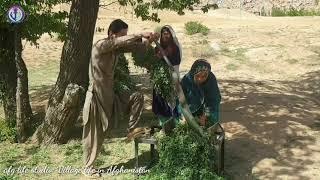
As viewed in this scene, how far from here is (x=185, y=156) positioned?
5840 millimetres

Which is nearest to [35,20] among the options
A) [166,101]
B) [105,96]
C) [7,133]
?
[7,133]

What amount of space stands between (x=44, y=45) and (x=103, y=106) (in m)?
11.6

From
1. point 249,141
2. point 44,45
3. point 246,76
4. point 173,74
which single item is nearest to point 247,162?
→ point 249,141

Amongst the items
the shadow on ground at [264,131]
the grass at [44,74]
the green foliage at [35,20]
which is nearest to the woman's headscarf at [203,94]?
the shadow on ground at [264,131]

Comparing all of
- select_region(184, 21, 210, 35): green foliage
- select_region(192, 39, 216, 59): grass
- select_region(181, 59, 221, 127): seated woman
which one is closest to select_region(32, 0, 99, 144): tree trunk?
select_region(181, 59, 221, 127): seated woman

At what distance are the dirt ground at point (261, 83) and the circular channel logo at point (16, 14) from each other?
3104 mm

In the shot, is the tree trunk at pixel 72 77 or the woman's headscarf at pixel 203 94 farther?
the tree trunk at pixel 72 77

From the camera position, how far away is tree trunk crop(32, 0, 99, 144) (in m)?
7.34

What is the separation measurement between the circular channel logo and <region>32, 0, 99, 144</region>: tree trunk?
81 cm

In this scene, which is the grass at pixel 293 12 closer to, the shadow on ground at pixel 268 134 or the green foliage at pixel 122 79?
the shadow on ground at pixel 268 134

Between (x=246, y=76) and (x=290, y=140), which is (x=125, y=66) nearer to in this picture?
(x=290, y=140)

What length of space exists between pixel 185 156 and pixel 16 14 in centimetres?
280

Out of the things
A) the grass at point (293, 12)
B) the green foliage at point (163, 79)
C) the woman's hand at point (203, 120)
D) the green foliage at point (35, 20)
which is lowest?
the grass at point (293, 12)

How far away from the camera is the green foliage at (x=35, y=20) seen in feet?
23.4
